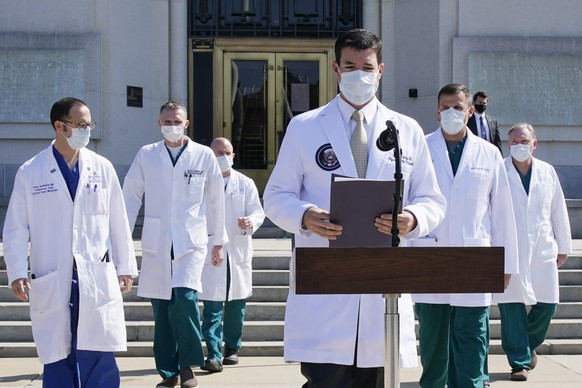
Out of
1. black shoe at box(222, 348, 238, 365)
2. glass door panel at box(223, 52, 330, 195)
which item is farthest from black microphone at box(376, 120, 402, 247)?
glass door panel at box(223, 52, 330, 195)

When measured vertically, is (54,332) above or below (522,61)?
below

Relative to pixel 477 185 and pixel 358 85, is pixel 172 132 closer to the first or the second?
pixel 477 185

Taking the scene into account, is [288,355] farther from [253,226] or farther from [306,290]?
[253,226]

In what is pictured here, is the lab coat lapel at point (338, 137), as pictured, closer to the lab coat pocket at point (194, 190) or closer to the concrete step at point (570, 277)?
the lab coat pocket at point (194, 190)

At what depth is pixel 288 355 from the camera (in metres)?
4.91

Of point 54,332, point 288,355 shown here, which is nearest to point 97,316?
point 54,332

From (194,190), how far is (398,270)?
5.16 metres

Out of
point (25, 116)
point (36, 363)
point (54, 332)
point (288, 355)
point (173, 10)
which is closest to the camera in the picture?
point (288, 355)

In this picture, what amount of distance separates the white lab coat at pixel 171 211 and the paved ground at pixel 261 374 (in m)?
0.87

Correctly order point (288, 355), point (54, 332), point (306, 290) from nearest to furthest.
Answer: point (306, 290), point (288, 355), point (54, 332)

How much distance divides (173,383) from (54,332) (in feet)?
7.23

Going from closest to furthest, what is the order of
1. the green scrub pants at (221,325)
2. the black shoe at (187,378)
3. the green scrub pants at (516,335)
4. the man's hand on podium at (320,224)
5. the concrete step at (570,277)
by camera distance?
the man's hand on podium at (320,224), the black shoe at (187,378), the green scrub pants at (516,335), the green scrub pants at (221,325), the concrete step at (570,277)

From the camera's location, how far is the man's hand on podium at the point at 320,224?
4.39 meters

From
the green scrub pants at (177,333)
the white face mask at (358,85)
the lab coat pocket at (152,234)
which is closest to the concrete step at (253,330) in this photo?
the green scrub pants at (177,333)
